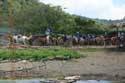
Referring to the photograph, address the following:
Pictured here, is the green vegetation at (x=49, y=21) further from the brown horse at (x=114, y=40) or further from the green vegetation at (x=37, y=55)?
the green vegetation at (x=37, y=55)

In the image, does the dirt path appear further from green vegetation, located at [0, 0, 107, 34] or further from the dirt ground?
green vegetation, located at [0, 0, 107, 34]

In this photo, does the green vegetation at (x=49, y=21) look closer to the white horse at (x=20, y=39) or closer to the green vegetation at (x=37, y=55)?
the white horse at (x=20, y=39)

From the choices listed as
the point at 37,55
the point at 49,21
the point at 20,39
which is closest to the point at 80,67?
the point at 37,55

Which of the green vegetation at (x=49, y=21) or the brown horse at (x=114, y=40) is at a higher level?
the green vegetation at (x=49, y=21)

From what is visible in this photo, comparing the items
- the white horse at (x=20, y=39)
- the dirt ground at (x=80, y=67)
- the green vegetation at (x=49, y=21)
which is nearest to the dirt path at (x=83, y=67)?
the dirt ground at (x=80, y=67)

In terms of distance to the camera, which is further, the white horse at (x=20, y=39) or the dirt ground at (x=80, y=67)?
the white horse at (x=20, y=39)

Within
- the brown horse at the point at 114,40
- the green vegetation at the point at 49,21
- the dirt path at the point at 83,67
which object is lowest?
the dirt path at the point at 83,67

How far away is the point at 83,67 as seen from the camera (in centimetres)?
2781

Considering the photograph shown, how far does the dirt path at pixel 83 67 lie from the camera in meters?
25.1

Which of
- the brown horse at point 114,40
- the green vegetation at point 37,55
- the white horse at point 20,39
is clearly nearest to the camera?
the green vegetation at point 37,55

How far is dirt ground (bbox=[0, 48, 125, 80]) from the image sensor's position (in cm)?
2506

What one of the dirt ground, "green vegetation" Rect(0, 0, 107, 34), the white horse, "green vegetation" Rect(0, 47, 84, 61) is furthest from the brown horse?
"green vegetation" Rect(0, 47, 84, 61)

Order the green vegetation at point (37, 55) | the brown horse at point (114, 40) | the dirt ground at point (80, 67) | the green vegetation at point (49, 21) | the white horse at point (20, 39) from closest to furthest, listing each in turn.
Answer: the dirt ground at point (80, 67) → the green vegetation at point (37, 55) → the brown horse at point (114, 40) → the white horse at point (20, 39) → the green vegetation at point (49, 21)

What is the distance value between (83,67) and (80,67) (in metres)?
0.18
